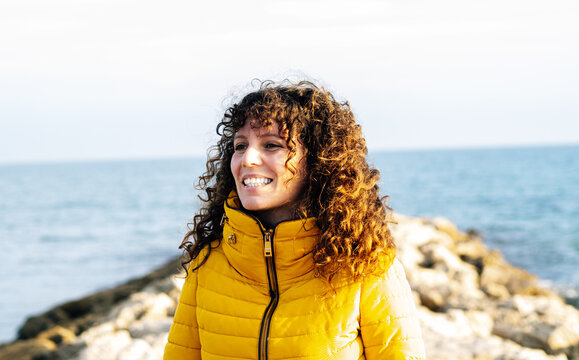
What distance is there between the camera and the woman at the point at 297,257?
2.25 metres

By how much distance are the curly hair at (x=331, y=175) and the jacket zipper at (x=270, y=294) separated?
158 millimetres

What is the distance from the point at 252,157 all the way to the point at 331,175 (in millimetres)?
322

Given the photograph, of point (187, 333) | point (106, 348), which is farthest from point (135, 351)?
point (187, 333)

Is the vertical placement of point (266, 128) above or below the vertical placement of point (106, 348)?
above

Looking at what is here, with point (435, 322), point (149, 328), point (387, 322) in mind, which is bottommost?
point (149, 328)

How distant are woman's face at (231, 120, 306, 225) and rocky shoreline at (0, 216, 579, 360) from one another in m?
2.43

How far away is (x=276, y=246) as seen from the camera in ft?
7.52

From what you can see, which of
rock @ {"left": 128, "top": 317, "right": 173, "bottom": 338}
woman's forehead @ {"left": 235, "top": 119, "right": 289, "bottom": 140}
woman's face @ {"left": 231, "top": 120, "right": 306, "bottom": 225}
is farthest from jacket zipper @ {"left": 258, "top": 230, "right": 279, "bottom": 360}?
rock @ {"left": 128, "top": 317, "right": 173, "bottom": 338}

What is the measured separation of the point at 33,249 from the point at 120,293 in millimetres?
11347

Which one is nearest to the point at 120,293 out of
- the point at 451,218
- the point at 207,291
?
the point at 207,291

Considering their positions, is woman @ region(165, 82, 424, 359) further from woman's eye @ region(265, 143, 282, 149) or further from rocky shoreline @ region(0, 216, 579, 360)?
rocky shoreline @ region(0, 216, 579, 360)

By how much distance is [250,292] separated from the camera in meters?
2.34

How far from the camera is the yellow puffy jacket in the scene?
2.24m

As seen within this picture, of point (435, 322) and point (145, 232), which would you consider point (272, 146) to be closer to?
point (435, 322)
